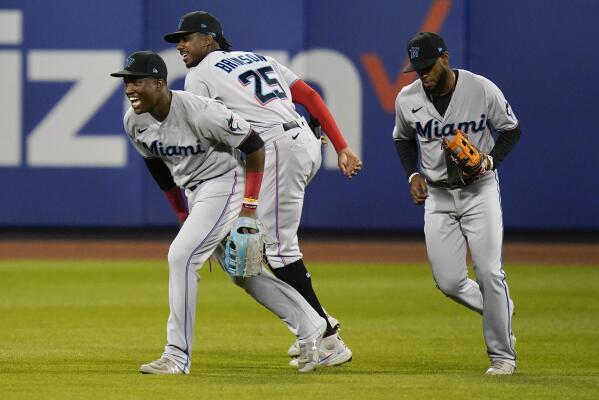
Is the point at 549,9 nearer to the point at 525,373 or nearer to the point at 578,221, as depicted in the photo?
the point at 578,221

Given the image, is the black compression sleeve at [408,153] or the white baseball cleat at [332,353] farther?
the black compression sleeve at [408,153]

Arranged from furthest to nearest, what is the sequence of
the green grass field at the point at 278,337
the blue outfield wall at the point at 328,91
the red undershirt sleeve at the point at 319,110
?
the blue outfield wall at the point at 328,91
the red undershirt sleeve at the point at 319,110
the green grass field at the point at 278,337

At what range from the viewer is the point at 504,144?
263 inches

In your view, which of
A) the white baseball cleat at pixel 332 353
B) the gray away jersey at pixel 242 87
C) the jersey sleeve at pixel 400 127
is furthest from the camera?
the gray away jersey at pixel 242 87

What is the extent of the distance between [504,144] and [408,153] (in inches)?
23.1

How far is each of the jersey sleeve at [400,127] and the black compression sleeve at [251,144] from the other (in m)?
0.93

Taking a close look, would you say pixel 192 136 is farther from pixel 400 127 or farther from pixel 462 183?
pixel 462 183

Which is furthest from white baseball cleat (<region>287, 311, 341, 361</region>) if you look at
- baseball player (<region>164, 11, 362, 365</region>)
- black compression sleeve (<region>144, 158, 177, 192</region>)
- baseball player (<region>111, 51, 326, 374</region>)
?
black compression sleeve (<region>144, 158, 177, 192</region>)

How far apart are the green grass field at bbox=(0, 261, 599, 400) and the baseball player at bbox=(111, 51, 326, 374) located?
0.75 feet

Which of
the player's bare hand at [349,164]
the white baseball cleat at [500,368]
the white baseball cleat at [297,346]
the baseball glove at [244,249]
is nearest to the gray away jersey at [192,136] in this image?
the baseball glove at [244,249]

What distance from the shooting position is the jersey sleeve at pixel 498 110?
262 inches

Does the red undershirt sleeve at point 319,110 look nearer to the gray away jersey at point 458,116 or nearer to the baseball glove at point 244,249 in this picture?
the gray away jersey at point 458,116

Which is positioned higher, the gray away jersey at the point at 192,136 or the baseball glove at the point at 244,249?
the gray away jersey at the point at 192,136

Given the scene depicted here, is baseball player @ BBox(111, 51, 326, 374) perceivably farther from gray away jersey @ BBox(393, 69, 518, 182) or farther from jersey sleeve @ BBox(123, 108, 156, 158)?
gray away jersey @ BBox(393, 69, 518, 182)
